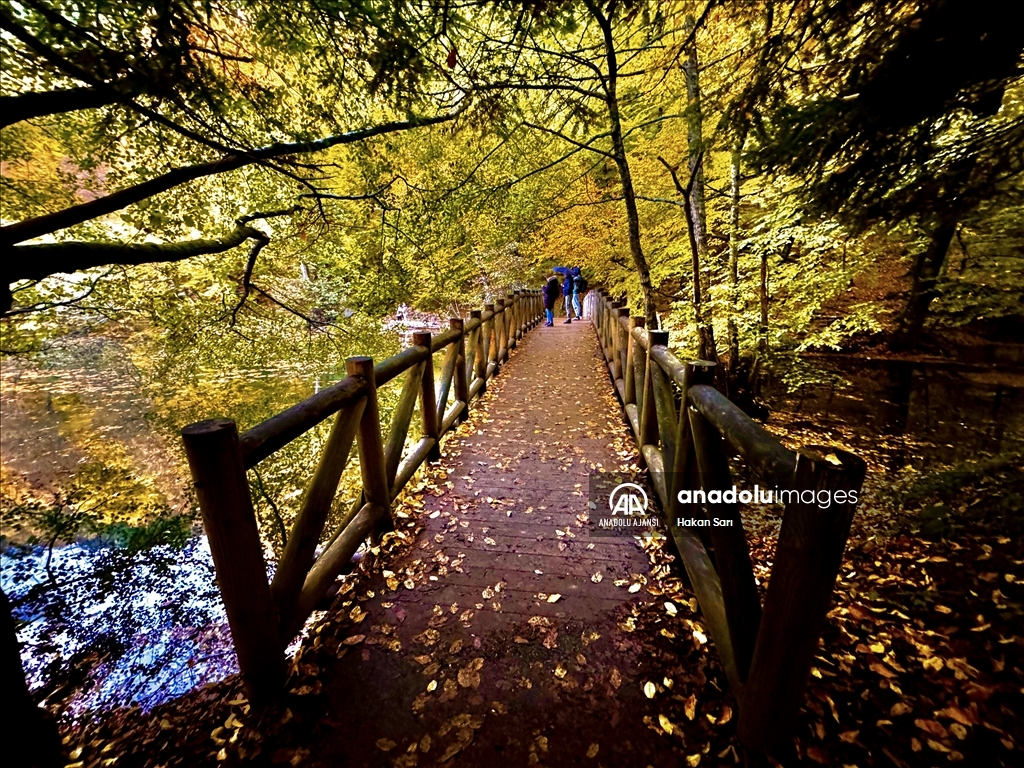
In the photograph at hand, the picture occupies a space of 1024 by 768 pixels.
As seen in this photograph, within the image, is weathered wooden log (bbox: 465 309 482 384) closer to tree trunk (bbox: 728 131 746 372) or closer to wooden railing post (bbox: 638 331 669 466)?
wooden railing post (bbox: 638 331 669 466)

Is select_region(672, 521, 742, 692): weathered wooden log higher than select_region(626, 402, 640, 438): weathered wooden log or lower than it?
lower

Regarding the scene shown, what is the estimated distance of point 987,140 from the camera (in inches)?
82.7

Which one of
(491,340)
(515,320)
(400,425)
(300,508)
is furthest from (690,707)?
(515,320)

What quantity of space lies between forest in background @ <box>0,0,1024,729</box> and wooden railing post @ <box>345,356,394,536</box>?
155 centimetres

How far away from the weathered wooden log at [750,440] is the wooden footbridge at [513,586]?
10mm

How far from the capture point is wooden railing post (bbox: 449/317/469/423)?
555 centimetres

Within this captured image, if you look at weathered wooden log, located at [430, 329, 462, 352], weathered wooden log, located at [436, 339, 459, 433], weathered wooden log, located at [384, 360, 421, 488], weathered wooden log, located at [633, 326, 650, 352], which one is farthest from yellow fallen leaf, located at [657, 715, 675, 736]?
weathered wooden log, located at [430, 329, 462, 352]

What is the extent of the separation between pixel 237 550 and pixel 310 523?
1.64 ft

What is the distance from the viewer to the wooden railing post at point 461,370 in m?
5.55

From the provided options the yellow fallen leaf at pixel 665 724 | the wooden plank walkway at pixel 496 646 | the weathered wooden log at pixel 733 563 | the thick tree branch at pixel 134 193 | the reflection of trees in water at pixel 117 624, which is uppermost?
the thick tree branch at pixel 134 193

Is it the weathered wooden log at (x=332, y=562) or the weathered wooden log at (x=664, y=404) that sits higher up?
the weathered wooden log at (x=664, y=404)

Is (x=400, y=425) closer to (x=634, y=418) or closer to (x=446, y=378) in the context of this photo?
(x=446, y=378)

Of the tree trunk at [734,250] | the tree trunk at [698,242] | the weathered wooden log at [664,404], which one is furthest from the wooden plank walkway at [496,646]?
the tree trunk at [734,250]

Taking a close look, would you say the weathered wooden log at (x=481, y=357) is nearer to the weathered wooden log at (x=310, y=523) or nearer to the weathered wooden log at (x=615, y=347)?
the weathered wooden log at (x=615, y=347)
